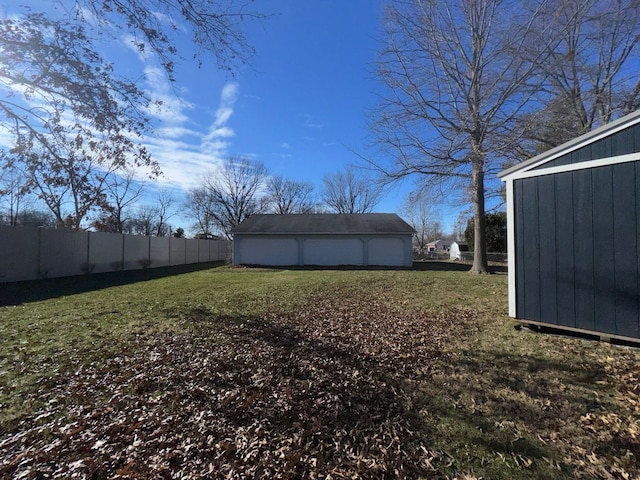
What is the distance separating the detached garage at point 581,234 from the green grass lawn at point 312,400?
473mm

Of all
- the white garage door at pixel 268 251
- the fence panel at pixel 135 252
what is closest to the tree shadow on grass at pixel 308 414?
the white garage door at pixel 268 251

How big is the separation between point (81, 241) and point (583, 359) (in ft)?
60.0

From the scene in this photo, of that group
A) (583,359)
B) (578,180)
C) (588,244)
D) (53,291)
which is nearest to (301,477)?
(583,359)

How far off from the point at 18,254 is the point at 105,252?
4.93m

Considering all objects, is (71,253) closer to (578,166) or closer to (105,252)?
(105,252)

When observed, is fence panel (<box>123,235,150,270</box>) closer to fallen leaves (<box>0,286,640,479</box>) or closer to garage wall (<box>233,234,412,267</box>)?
garage wall (<box>233,234,412,267</box>)

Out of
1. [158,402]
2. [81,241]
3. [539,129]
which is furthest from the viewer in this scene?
[81,241]

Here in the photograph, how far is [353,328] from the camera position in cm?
566

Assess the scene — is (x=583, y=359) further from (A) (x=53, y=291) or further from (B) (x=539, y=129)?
(A) (x=53, y=291)

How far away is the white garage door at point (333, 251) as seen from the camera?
20047 mm

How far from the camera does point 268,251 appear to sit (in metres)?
20.6

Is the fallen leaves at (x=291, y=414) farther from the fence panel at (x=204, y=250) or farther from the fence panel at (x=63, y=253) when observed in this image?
the fence panel at (x=204, y=250)

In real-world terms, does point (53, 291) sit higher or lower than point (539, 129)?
lower

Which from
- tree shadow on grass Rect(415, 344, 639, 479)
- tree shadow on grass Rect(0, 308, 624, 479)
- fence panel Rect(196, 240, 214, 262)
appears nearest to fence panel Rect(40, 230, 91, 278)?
tree shadow on grass Rect(0, 308, 624, 479)
